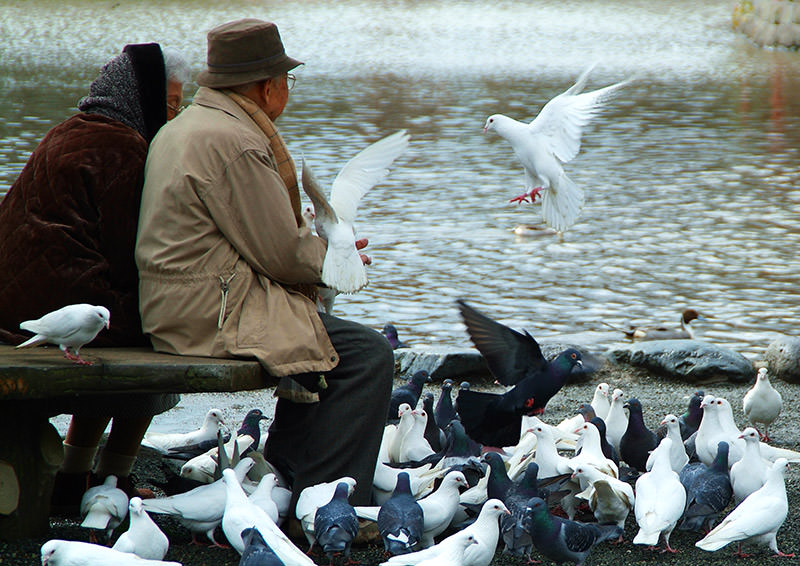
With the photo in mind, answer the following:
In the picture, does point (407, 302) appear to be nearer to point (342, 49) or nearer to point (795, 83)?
point (795, 83)

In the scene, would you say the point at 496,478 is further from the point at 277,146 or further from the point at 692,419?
the point at 692,419

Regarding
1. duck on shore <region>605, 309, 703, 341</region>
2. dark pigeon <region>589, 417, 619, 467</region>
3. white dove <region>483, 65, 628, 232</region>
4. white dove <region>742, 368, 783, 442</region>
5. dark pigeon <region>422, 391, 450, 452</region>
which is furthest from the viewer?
duck on shore <region>605, 309, 703, 341</region>

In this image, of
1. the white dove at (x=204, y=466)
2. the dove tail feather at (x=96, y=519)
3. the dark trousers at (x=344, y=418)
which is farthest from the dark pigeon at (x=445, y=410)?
the dove tail feather at (x=96, y=519)

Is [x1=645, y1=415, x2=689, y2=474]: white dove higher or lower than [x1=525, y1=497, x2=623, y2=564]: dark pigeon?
lower

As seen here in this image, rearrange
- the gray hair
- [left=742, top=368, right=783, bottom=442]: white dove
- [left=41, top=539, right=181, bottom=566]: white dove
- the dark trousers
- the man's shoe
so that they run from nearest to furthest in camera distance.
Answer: [left=41, top=539, right=181, bottom=566]: white dove
the dark trousers
the gray hair
the man's shoe
[left=742, top=368, right=783, bottom=442]: white dove

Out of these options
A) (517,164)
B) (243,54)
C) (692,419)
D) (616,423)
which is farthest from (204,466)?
(517,164)

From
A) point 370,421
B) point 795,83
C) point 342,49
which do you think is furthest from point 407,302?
point 342,49

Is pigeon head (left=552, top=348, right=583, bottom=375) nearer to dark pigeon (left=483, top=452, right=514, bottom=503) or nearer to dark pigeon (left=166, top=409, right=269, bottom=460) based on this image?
dark pigeon (left=483, top=452, right=514, bottom=503)

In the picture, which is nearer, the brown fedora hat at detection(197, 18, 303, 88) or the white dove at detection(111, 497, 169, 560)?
the white dove at detection(111, 497, 169, 560)

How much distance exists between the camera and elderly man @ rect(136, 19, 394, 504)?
365 cm

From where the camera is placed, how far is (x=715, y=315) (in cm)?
921

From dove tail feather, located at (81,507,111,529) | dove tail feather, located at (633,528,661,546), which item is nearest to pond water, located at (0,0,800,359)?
dove tail feather, located at (633,528,661,546)

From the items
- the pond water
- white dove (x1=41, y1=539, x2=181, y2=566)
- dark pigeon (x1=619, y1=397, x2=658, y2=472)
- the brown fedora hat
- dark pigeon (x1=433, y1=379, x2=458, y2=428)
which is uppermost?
the brown fedora hat

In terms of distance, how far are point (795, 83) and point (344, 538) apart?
23419mm
